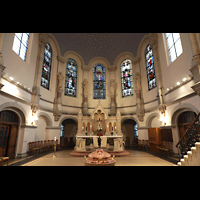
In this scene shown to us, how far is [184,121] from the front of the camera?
877 cm

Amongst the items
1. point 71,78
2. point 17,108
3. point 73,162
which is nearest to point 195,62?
point 73,162

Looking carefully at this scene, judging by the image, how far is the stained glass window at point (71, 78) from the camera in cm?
1573

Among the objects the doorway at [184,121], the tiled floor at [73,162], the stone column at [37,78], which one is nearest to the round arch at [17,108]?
the stone column at [37,78]

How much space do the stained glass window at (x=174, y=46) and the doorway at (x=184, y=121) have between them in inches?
159

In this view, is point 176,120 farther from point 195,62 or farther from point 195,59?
point 195,59

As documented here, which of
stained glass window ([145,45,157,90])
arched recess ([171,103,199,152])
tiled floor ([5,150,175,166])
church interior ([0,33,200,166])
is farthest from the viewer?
stained glass window ([145,45,157,90])

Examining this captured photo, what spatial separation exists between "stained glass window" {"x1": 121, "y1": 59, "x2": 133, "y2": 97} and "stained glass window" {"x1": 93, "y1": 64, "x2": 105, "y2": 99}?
258 centimetres

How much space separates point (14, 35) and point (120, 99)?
38.7 ft

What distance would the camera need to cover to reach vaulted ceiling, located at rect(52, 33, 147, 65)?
605 inches

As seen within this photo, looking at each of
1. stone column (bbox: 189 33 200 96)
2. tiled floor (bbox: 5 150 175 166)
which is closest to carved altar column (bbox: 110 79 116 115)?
tiled floor (bbox: 5 150 175 166)

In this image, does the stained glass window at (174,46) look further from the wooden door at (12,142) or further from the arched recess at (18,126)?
the wooden door at (12,142)

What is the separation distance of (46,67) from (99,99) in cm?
641

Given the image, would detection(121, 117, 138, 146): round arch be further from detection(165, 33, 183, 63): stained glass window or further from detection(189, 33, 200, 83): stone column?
detection(189, 33, 200, 83): stone column

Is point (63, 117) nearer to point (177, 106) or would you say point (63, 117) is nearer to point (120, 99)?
point (120, 99)
